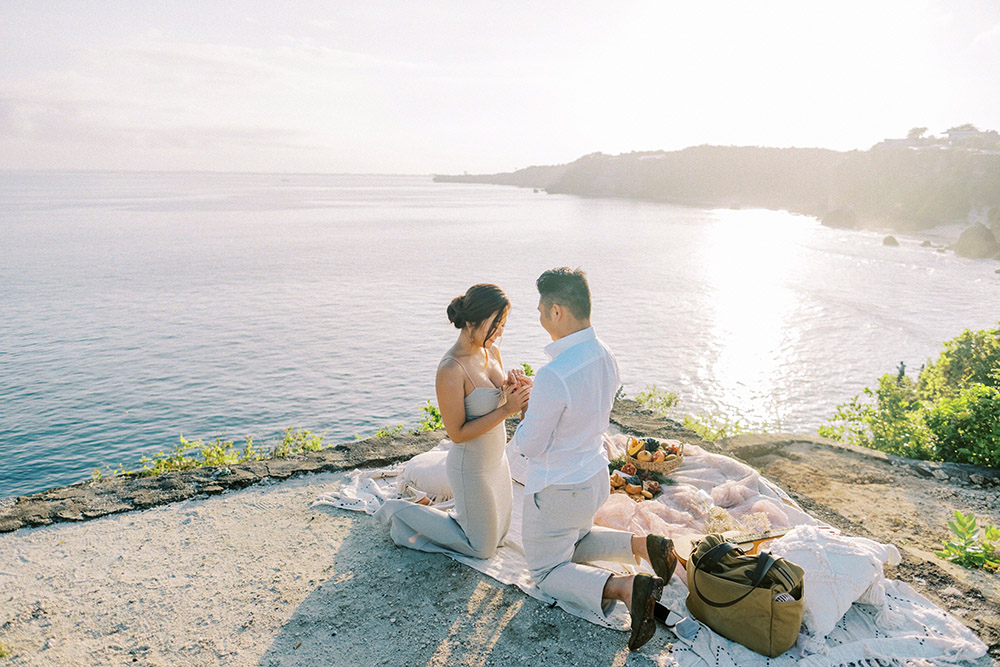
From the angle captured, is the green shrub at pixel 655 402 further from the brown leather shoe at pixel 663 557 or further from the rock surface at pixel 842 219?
the rock surface at pixel 842 219

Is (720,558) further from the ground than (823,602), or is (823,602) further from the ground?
(720,558)

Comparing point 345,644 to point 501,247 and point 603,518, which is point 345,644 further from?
point 501,247

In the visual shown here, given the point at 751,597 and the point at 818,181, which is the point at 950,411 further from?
the point at 818,181

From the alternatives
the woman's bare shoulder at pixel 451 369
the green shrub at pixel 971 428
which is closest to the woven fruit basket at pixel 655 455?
the woman's bare shoulder at pixel 451 369

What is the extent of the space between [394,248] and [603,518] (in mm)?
56137

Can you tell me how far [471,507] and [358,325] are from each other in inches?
1018

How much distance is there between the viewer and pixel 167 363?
891 inches

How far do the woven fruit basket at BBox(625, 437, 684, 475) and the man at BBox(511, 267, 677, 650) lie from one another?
246cm

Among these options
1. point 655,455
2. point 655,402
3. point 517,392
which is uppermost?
point 517,392

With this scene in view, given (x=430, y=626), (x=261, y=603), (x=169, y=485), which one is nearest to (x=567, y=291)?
(x=430, y=626)

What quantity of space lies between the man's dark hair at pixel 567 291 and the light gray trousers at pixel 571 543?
4.35ft

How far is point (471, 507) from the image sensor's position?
204 inches

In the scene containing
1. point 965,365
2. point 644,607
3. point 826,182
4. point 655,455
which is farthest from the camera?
point 826,182

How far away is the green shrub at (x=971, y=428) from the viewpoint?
8352 millimetres
